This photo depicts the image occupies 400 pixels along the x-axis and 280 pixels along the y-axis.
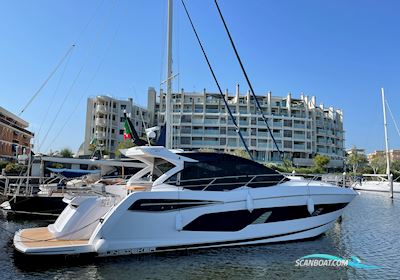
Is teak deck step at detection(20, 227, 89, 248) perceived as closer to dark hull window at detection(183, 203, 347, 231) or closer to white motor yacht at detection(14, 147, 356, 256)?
white motor yacht at detection(14, 147, 356, 256)

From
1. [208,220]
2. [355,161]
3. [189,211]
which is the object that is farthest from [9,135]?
[355,161]

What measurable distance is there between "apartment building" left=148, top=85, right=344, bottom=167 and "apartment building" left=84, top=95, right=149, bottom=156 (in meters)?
7.77

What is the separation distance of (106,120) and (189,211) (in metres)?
61.0

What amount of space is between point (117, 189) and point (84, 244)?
327 centimetres

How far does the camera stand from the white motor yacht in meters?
10.5

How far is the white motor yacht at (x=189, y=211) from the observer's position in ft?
34.3

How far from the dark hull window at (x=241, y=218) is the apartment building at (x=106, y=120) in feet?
189

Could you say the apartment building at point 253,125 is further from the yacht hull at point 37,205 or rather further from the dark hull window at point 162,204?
the dark hull window at point 162,204

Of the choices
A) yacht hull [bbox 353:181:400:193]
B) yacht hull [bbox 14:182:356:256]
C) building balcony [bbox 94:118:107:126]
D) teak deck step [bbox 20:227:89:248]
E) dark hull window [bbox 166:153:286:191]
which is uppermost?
building balcony [bbox 94:118:107:126]

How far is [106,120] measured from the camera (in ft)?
227

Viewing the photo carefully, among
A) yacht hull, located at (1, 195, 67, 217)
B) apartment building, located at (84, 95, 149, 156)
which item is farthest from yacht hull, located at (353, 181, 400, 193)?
yacht hull, located at (1, 195, 67, 217)

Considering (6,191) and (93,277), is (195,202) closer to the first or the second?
(93,277)

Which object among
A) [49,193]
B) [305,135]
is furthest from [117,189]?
[305,135]

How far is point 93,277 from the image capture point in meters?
8.97
